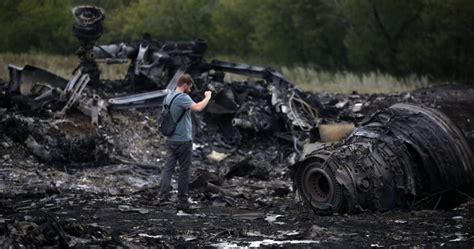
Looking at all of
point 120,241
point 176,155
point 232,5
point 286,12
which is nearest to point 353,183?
point 176,155

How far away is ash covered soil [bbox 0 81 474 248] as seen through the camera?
695 centimetres

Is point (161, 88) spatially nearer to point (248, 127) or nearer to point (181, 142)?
point (248, 127)

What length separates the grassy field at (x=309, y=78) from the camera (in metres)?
23.0

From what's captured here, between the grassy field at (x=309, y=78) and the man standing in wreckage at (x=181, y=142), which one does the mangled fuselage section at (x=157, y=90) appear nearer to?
the man standing in wreckage at (x=181, y=142)

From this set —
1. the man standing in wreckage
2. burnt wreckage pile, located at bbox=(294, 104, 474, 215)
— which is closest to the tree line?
burnt wreckage pile, located at bbox=(294, 104, 474, 215)

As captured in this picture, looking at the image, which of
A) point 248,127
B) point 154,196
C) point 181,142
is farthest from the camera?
point 248,127

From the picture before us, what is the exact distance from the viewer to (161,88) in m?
15.4

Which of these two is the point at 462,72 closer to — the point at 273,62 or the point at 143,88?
the point at 273,62

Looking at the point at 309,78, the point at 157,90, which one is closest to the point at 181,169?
the point at 157,90

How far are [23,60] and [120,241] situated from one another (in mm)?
22007

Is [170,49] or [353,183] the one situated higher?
[170,49]

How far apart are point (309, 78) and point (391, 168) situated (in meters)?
20.4

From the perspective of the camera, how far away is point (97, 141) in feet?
41.1

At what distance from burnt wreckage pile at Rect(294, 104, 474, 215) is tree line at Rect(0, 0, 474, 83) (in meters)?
18.9
